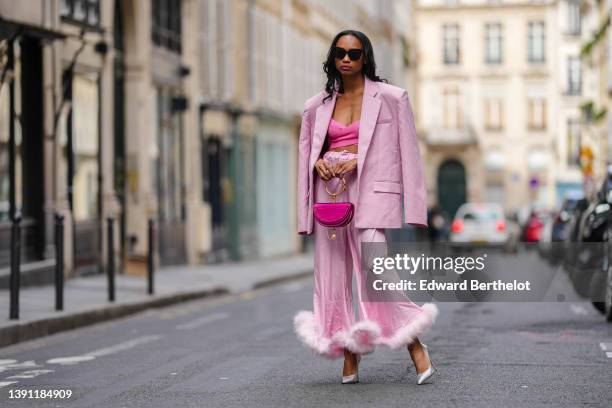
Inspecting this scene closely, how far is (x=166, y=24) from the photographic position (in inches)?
1122

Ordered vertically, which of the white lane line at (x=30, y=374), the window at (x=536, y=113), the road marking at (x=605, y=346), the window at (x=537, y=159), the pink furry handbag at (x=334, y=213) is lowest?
the white lane line at (x=30, y=374)

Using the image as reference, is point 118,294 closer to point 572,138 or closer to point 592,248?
point 592,248

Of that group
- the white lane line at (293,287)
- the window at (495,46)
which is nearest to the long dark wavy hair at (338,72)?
the white lane line at (293,287)

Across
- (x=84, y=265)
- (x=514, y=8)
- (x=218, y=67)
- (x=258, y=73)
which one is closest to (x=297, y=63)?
(x=258, y=73)

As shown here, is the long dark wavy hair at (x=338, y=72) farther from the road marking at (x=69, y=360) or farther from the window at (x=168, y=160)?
the window at (x=168, y=160)

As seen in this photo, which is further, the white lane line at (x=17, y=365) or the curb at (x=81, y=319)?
the curb at (x=81, y=319)

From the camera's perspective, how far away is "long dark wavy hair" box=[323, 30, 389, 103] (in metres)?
8.00

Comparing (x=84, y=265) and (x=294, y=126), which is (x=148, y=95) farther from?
(x=294, y=126)

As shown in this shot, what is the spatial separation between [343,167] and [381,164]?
0.68 ft

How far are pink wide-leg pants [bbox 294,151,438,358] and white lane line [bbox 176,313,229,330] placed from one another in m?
5.98

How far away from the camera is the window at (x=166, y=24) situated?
90.4ft

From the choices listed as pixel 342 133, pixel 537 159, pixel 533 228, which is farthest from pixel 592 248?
pixel 537 159

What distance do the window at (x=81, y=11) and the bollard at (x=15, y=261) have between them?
30.0 ft

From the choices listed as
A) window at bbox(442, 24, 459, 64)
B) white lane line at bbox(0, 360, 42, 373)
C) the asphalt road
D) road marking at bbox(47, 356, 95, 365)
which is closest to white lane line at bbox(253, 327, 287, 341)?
the asphalt road
